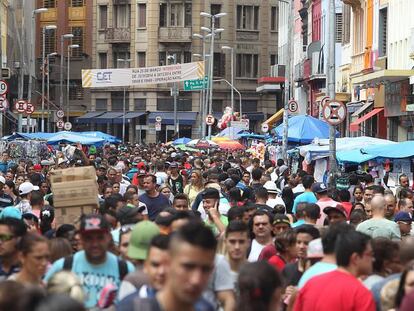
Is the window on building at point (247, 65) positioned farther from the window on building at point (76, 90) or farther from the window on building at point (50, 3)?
the window on building at point (50, 3)

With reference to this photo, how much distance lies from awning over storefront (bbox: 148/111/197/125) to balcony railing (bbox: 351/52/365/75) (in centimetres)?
4140

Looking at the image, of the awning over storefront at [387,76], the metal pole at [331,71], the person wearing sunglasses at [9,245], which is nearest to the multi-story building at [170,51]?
the awning over storefront at [387,76]

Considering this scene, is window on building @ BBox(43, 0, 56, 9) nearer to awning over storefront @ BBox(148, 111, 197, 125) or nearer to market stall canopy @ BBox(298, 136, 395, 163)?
awning over storefront @ BBox(148, 111, 197, 125)

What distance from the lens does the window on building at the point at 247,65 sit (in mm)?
98306

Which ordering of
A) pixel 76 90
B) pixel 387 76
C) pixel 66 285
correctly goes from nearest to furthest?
pixel 66 285 < pixel 387 76 < pixel 76 90

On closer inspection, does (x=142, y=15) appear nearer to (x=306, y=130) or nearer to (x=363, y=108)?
(x=363, y=108)

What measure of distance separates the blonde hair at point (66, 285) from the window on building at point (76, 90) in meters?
93.6

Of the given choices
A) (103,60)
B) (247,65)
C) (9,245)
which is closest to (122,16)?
(103,60)

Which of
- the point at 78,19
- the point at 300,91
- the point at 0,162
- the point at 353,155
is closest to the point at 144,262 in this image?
the point at 353,155

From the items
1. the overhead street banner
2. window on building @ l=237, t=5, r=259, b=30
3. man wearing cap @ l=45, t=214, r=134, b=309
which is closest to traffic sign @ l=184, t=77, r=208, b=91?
the overhead street banner

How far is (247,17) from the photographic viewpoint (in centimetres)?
9856

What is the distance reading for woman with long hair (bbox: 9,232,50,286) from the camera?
368 inches

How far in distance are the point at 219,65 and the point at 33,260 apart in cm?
8789

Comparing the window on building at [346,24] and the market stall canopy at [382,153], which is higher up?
the window on building at [346,24]
